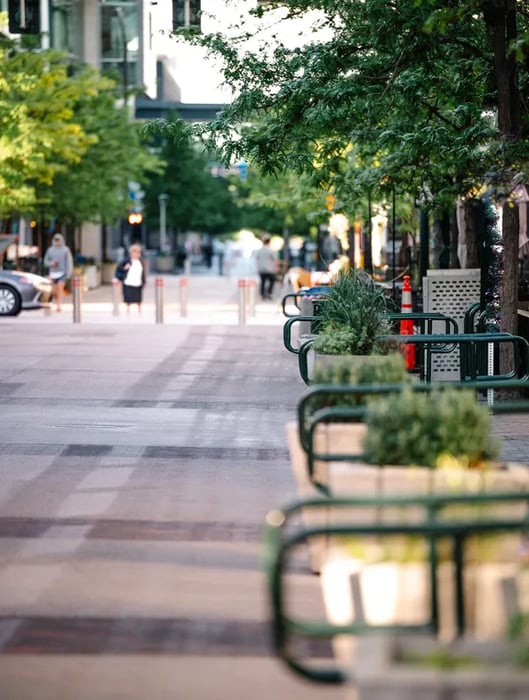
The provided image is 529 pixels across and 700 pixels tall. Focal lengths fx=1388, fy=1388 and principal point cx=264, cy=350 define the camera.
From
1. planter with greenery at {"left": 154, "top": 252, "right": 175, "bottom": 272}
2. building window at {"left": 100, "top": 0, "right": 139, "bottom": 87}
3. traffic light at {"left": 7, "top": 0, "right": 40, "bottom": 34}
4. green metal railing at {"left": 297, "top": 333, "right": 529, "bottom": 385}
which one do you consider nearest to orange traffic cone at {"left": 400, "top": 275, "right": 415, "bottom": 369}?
green metal railing at {"left": 297, "top": 333, "right": 529, "bottom": 385}

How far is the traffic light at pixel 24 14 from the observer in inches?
868

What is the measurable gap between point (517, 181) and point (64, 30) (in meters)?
42.5

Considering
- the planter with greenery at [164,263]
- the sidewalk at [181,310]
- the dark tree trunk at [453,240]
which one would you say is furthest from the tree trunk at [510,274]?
the planter with greenery at [164,263]

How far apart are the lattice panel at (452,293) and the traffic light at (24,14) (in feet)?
27.7

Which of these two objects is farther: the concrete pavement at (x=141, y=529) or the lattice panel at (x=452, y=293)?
the lattice panel at (x=452, y=293)

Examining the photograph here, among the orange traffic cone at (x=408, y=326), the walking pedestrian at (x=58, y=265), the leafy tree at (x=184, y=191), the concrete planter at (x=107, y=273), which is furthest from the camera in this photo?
the leafy tree at (x=184, y=191)

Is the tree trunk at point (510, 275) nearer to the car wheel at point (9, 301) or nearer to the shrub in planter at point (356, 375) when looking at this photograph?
the shrub in planter at point (356, 375)

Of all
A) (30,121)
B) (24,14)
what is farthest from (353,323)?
(30,121)

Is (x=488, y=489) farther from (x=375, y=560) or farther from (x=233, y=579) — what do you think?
(x=233, y=579)

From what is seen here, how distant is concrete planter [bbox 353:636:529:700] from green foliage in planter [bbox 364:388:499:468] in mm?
2032

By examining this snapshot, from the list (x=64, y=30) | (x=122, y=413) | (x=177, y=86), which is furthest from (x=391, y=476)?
(x=177, y=86)

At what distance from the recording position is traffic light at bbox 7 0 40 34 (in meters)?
22.0

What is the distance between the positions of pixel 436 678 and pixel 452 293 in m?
14.1

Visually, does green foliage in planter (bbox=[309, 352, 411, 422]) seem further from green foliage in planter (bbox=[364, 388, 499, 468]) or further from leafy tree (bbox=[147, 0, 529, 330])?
leafy tree (bbox=[147, 0, 529, 330])
